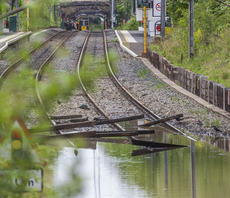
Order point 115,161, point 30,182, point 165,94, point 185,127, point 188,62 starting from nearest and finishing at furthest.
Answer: point 30,182 < point 115,161 < point 185,127 < point 165,94 < point 188,62

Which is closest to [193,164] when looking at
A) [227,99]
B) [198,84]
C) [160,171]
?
[160,171]

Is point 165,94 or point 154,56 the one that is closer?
A: point 165,94

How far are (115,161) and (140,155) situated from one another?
624 millimetres

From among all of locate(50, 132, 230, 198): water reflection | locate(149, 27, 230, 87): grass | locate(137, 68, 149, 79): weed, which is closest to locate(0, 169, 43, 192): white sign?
locate(50, 132, 230, 198): water reflection

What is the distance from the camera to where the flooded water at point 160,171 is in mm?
5730

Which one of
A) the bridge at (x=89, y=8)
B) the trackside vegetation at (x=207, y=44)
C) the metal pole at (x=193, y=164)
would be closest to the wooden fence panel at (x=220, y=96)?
the trackside vegetation at (x=207, y=44)

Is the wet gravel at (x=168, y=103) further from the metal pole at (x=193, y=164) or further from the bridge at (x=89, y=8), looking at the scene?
the bridge at (x=89, y=8)

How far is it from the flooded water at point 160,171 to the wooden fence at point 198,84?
2.78 meters

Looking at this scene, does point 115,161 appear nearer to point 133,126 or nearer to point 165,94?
point 133,126

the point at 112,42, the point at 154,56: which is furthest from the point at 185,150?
the point at 112,42

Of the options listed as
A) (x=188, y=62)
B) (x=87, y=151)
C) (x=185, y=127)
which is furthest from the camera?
(x=188, y=62)

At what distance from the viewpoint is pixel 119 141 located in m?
9.25

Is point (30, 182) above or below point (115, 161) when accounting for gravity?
above

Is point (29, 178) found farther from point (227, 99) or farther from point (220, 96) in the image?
point (220, 96)
